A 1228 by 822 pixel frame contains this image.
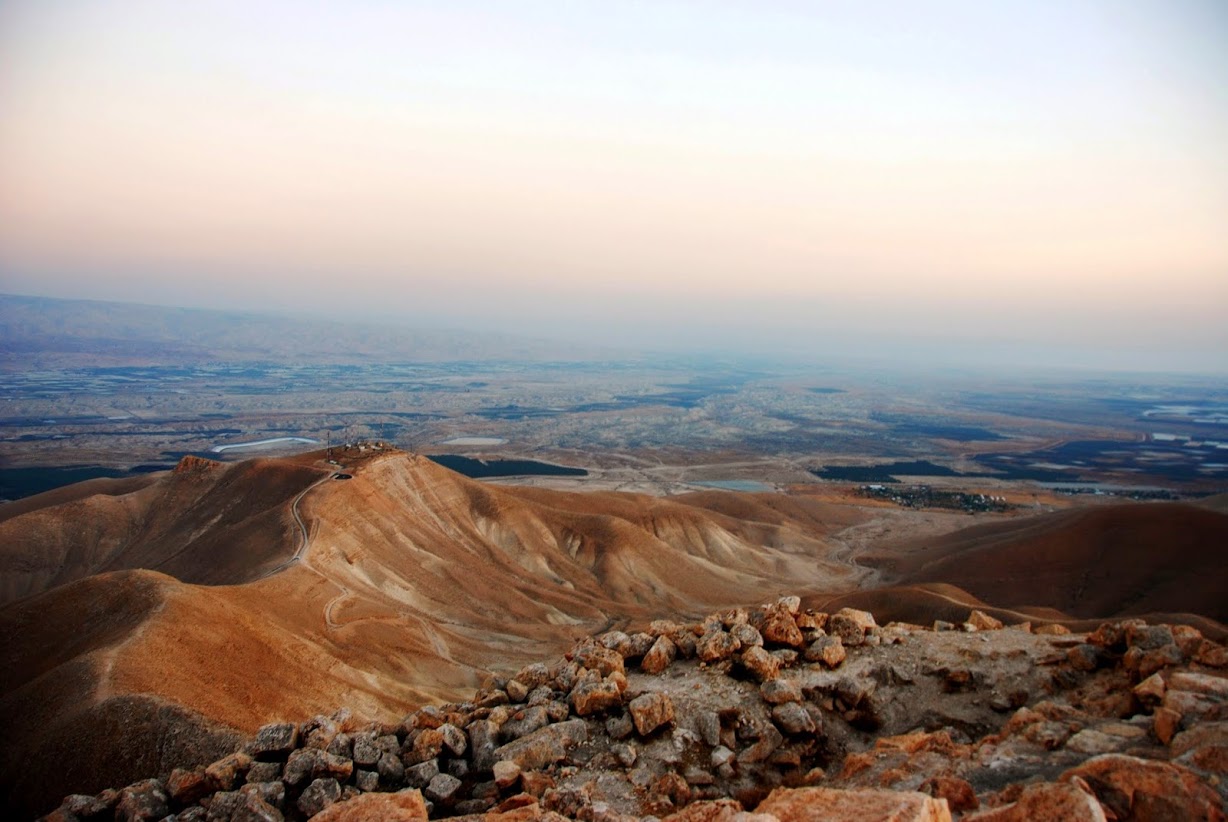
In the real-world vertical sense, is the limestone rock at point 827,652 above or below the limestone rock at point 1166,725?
below

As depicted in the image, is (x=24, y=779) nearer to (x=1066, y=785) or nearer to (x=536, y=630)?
(x=1066, y=785)

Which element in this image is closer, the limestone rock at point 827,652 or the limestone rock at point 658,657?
the limestone rock at point 827,652

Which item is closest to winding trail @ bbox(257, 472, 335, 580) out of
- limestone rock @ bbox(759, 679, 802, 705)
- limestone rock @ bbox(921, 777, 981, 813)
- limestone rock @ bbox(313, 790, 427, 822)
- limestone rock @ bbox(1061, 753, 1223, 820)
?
limestone rock @ bbox(313, 790, 427, 822)

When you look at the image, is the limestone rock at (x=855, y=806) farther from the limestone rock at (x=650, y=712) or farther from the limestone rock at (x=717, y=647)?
the limestone rock at (x=717, y=647)

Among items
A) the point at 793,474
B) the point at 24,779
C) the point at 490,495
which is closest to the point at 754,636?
the point at 24,779

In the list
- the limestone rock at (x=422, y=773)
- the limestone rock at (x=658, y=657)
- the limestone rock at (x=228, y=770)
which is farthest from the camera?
the limestone rock at (x=658, y=657)

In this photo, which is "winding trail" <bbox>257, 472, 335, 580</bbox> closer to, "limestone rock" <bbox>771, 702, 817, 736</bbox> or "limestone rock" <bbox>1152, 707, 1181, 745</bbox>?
"limestone rock" <bbox>771, 702, 817, 736</bbox>

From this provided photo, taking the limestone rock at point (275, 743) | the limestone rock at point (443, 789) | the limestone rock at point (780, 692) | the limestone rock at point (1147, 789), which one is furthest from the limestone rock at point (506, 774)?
the limestone rock at point (1147, 789)
